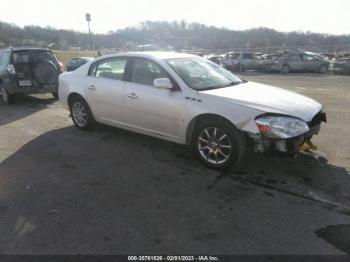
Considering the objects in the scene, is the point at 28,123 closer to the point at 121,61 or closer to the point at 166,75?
the point at 121,61

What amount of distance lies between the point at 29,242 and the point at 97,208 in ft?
2.50

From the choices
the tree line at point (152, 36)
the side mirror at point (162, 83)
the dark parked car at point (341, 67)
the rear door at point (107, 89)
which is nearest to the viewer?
the side mirror at point (162, 83)

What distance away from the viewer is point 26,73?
9.11 m

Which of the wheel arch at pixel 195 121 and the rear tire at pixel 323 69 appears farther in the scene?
the rear tire at pixel 323 69

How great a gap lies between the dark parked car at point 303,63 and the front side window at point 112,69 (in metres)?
19.2

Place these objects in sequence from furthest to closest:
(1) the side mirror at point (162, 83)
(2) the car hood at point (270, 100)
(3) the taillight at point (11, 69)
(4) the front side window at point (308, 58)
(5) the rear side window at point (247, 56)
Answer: (5) the rear side window at point (247, 56), (4) the front side window at point (308, 58), (3) the taillight at point (11, 69), (1) the side mirror at point (162, 83), (2) the car hood at point (270, 100)

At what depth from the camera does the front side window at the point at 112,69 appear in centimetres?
538

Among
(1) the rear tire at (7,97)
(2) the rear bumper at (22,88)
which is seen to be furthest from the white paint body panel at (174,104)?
(1) the rear tire at (7,97)

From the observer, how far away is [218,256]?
270 cm

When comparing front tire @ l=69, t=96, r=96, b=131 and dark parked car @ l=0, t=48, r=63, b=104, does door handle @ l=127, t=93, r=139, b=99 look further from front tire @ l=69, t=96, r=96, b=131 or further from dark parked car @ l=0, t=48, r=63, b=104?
dark parked car @ l=0, t=48, r=63, b=104

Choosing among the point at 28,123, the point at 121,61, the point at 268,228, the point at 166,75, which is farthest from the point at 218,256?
the point at 28,123

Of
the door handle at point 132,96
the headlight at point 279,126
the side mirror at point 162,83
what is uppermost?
the side mirror at point 162,83

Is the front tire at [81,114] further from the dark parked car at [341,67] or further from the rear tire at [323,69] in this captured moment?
the rear tire at [323,69]

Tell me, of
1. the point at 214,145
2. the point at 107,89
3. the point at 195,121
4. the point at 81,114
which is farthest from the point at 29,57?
the point at 214,145
